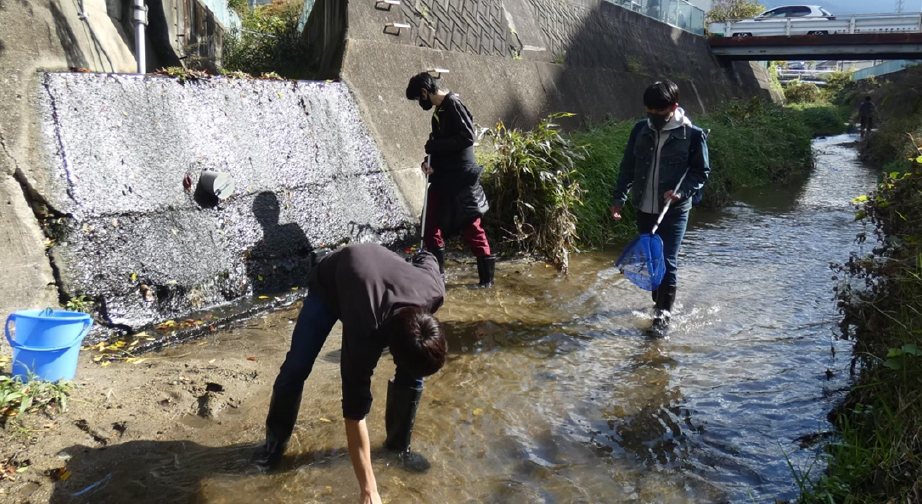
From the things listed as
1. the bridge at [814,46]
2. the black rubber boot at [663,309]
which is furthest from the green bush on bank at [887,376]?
the bridge at [814,46]

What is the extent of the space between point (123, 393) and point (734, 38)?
2562 centimetres

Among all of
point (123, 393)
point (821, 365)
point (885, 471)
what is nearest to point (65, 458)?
point (123, 393)

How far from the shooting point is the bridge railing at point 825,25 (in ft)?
80.3

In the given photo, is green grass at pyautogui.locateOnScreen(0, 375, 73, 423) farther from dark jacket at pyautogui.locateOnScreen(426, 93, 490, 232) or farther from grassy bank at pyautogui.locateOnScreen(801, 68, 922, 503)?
grassy bank at pyautogui.locateOnScreen(801, 68, 922, 503)

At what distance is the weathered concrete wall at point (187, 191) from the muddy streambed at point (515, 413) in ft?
1.82

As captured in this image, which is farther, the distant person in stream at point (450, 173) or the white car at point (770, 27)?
the white car at point (770, 27)

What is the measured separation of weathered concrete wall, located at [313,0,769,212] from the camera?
7457mm

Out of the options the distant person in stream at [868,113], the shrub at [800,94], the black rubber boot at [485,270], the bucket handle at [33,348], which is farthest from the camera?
the shrub at [800,94]

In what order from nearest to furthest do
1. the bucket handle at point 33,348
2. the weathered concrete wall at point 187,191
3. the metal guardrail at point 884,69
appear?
the bucket handle at point 33,348
the weathered concrete wall at point 187,191
the metal guardrail at point 884,69

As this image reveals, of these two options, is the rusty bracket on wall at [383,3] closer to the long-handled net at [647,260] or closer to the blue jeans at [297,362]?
the long-handled net at [647,260]

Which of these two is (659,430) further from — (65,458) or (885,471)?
(65,458)

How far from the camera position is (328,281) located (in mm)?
2707

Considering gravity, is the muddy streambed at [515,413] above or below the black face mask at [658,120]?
below

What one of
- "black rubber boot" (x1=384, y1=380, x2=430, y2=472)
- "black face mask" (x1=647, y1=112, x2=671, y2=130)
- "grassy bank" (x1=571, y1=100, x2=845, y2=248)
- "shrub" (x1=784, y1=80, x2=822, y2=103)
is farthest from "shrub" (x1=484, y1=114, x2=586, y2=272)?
"shrub" (x1=784, y1=80, x2=822, y2=103)
